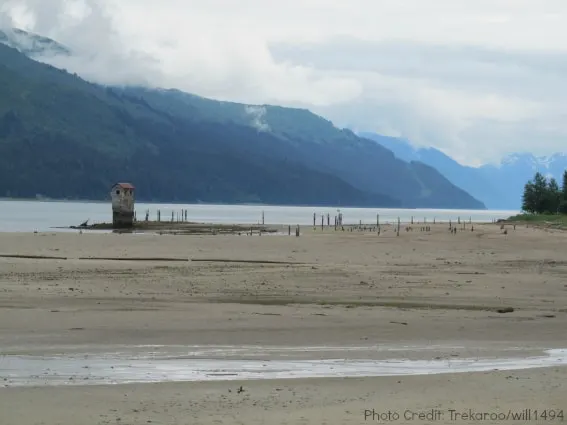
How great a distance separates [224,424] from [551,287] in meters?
18.4

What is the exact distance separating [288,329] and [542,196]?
115m

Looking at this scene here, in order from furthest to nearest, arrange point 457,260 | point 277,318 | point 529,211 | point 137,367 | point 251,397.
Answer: point 529,211 → point 457,260 → point 277,318 → point 137,367 → point 251,397

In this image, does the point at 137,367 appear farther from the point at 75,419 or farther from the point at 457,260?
the point at 457,260

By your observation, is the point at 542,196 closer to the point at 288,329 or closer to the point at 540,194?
the point at 540,194

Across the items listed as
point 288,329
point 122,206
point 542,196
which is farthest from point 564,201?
point 288,329

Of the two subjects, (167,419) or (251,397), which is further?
(251,397)

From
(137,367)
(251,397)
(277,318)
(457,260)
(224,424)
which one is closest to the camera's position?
(224,424)

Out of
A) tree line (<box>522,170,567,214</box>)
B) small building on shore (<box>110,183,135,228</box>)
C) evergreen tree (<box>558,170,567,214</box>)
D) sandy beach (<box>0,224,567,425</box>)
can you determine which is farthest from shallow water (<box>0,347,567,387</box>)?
tree line (<box>522,170,567,214</box>)

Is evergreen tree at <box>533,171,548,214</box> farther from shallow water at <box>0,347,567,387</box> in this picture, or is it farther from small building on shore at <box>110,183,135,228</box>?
shallow water at <box>0,347,567,387</box>

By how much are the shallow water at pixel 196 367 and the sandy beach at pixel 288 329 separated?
24cm

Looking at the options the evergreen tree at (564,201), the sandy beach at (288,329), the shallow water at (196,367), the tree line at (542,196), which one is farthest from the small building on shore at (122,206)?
the shallow water at (196,367)

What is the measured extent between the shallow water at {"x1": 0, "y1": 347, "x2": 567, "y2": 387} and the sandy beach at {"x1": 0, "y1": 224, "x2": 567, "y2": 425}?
0.80 ft

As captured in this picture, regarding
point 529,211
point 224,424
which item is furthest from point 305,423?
point 529,211

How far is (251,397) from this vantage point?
10.0m
